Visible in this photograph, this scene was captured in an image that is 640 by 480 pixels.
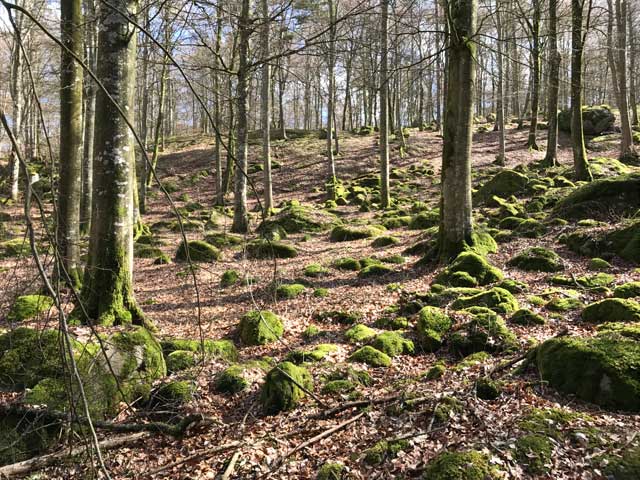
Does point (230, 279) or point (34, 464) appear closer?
point (34, 464)

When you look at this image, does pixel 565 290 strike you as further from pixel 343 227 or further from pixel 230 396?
pixel 343 227

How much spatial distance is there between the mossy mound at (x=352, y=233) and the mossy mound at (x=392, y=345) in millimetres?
7447

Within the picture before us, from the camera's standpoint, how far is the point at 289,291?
8250 millimetres

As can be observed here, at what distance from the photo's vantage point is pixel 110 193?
5.92m

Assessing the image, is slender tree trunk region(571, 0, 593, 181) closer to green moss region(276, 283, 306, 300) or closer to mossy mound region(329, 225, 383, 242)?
mossy mound region(329, 225, 383, 242)

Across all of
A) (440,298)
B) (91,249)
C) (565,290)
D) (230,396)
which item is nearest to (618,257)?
(565,290)

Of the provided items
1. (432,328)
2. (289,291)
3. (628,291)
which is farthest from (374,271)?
(628,291)

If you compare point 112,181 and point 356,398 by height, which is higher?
point 112,181

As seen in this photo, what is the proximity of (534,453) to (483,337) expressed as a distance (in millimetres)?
2391

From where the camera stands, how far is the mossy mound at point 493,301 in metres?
6.15

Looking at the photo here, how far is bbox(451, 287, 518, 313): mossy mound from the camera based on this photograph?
615 cm

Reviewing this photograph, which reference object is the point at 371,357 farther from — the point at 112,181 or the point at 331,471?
the point at 112,181

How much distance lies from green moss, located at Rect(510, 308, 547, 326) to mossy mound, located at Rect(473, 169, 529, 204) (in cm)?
944

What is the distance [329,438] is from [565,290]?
4.75 m
